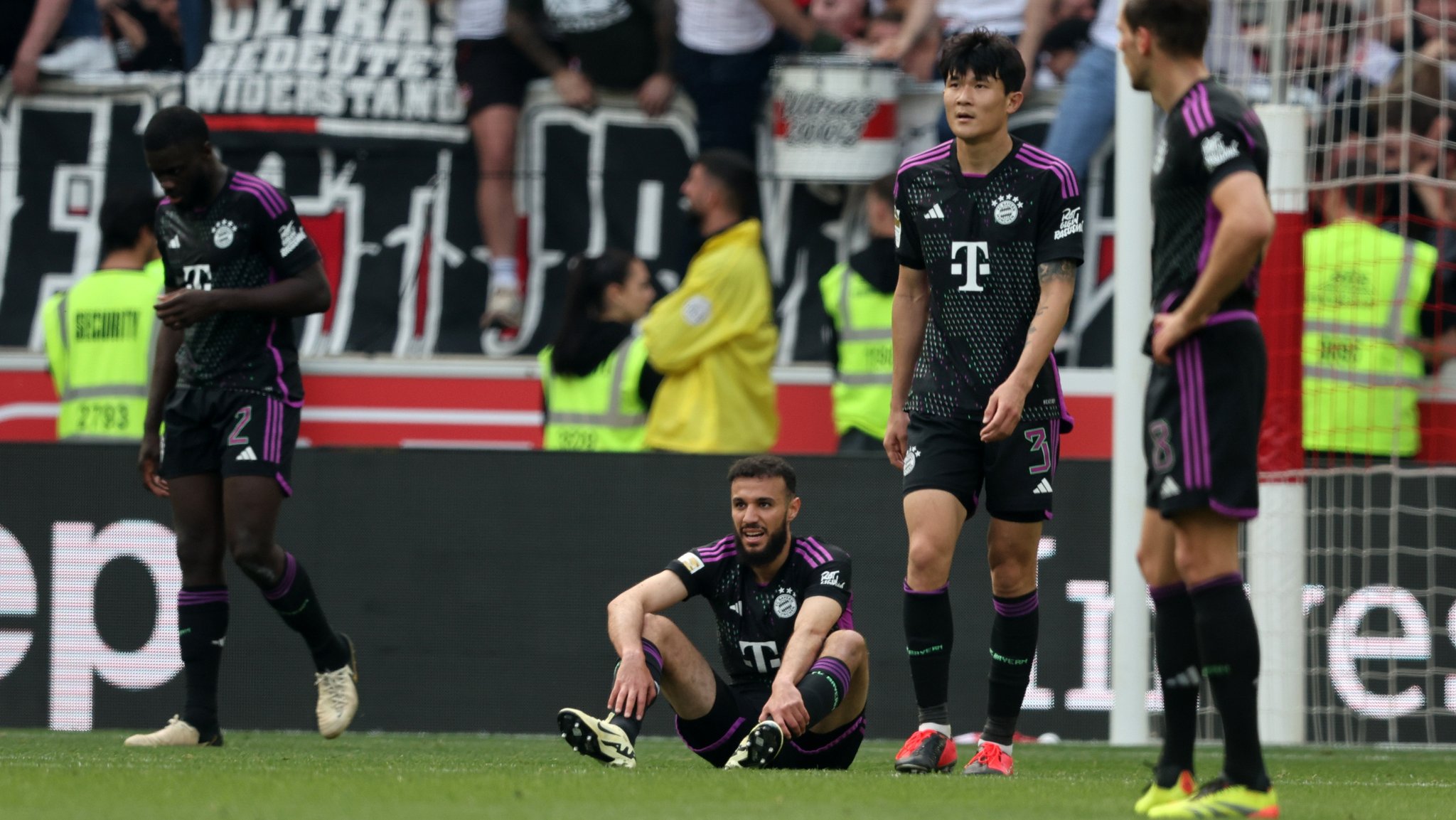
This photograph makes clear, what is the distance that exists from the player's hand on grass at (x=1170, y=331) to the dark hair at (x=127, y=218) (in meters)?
5.73

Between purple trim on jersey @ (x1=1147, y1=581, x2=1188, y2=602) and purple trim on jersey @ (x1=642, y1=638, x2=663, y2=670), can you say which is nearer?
purple trim on jersey @ (x1=1147, y1=581, x2=1188, y2=602)

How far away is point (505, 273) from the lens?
10758mm

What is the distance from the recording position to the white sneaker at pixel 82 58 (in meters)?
11.2

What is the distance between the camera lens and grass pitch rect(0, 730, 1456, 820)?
4.37 metres

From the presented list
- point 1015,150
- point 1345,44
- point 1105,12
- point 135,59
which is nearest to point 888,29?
point 1105,12

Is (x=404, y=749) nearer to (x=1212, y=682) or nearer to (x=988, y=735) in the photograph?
(x=988, y=735)

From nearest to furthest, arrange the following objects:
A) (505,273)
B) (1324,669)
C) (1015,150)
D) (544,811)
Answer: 1. (544,811)
2. (1015,150)
3. (1324,669)
4. (505,273)

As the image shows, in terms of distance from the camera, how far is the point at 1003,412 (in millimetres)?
5355

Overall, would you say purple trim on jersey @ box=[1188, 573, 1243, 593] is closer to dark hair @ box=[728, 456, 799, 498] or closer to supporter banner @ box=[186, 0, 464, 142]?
dark hair @ box=[728, 456, 799, 498]

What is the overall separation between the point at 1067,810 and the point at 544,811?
1.17 m

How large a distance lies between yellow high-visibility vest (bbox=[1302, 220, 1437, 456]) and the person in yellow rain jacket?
247 centimetres

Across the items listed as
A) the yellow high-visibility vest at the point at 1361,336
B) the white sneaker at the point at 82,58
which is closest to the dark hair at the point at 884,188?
the yellow high-visibility vest at the point at 1361,336

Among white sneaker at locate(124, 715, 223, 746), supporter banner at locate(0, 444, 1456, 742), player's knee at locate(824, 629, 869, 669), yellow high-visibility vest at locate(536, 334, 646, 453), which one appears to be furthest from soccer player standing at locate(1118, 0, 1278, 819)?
yellow high-visibility vest at locate(536, 334, 646, 453)

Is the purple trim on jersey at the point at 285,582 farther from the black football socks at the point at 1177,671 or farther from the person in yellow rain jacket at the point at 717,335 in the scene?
the black football socks at the point at 1177,671
